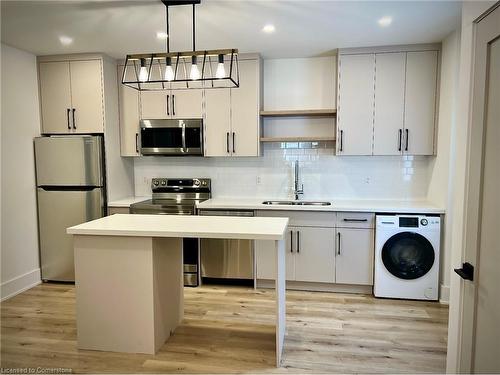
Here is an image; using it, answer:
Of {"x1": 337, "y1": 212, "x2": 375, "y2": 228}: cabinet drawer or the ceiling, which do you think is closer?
the ceiling

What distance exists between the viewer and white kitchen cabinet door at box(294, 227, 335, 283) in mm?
3621

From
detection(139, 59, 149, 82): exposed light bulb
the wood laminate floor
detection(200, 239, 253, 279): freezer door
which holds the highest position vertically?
detection(139, 59, 149, 82): exposed light bulb

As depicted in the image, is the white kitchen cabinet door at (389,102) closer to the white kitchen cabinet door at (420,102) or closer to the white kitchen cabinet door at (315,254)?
the white kitchen cabinet door at (420,102)

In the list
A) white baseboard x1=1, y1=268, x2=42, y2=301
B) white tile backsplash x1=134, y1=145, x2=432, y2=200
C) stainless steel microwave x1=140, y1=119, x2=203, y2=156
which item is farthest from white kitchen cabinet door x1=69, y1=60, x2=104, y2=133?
white baseboard x1=1, y1=268, x2=42, y2=301

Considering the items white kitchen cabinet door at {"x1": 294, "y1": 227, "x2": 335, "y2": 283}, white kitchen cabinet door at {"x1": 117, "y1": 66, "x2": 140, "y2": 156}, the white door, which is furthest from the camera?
white kitchen cabinet door at {"x1": 117, "y1": 66, "x2": 140, "y2": 156}

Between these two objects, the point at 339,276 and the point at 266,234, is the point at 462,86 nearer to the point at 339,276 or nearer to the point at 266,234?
the point at 266,234

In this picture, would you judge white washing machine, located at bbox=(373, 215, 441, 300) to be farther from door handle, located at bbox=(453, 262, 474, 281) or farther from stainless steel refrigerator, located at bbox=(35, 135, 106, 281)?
stainless steel refrigerator, located at bbox=(35, 135, 106, 281)

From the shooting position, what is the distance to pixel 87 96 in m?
3.94

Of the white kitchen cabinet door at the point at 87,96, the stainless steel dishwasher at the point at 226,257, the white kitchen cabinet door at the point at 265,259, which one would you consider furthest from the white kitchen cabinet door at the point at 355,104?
the white kitchen cabinet door at the point at 87,96

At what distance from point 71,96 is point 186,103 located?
1331 mm

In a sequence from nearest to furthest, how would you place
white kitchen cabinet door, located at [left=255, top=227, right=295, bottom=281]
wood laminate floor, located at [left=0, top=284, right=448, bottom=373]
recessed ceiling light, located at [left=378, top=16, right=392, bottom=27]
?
wood laminate floor, located at [left=0, top=284, right=448, bottom=373], recessed ceiling light, located at [left=378, top=16, right=392, bottom=27], white kitchen cabinet door, located at [left=255, top=227, right=295, bottom=281]

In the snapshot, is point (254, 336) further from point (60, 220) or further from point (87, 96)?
point (87, 96)

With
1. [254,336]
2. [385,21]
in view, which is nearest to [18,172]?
Answer: [254,336]

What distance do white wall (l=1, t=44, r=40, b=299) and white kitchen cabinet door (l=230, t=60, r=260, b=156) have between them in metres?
2.29
